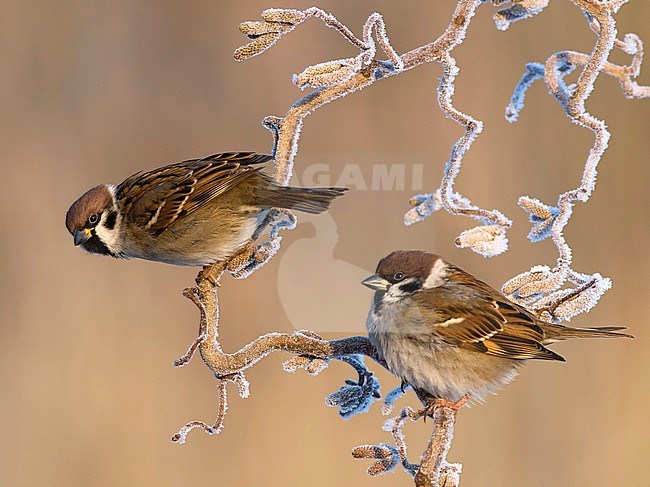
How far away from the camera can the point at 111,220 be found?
4.83 feet

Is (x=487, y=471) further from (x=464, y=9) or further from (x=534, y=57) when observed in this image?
(x=464, y=9)

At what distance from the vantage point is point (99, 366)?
95.7 inches

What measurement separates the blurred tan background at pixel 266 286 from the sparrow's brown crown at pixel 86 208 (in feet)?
2.71

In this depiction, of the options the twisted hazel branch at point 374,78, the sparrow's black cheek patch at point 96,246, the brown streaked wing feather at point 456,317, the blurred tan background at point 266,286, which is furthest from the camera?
the blurred tan background at point 266,286

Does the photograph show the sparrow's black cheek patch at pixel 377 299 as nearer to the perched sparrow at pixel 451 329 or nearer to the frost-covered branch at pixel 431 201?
the perched sparrow at pixel 451 329

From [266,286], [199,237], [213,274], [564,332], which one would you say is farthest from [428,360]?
[266,286]

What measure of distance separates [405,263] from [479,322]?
205mm

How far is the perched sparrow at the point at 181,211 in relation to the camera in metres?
1.39

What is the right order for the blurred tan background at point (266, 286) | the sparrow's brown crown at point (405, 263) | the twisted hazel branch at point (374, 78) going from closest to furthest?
1. the twisted hazel branch at point (374, 78)
2. the sparrow's brown crown at point (405, 263)
3. the blurred tan background at point (266, 286)

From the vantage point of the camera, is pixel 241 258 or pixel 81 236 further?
pixel 81 236

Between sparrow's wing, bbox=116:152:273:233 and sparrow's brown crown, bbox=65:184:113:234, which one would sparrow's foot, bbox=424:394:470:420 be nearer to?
sparrow's wing, bbox=116:152:273:233

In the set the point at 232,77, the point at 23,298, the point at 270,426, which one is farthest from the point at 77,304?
the point at 232,77

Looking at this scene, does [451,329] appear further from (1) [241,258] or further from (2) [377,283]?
(1) [241,258]

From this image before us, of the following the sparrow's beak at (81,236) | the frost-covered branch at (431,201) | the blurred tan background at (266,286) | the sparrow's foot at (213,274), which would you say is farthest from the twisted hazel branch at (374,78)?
the blurred tan background at (266,286)
